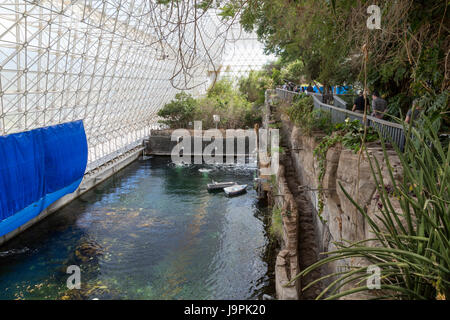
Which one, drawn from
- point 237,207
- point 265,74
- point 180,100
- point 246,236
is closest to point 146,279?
point 246,236

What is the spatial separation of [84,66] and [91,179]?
5582 millimetres

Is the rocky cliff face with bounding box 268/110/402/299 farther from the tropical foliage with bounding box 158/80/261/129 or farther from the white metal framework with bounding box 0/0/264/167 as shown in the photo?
the tropical foliage with bounding box 158/80/261/129

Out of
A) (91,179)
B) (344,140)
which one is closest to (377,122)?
(344,140)

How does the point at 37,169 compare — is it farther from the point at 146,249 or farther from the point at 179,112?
the point at 179,112

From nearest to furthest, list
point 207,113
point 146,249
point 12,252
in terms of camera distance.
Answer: point 12,252
point 146,249
point 207,113

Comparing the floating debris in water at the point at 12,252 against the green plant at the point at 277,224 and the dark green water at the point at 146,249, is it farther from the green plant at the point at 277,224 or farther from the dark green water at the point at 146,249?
the green plant at the point at 277,224

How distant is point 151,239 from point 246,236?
3272 mm

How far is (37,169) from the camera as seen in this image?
38.5ft

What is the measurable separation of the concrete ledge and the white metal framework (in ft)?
1.94

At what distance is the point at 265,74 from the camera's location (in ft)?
115

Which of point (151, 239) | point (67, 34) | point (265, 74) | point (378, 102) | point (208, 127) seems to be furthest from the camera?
point (265, 74)

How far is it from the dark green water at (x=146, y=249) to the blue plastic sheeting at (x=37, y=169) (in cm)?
98

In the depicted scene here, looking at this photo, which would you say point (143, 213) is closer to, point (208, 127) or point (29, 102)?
point (29, 102)
